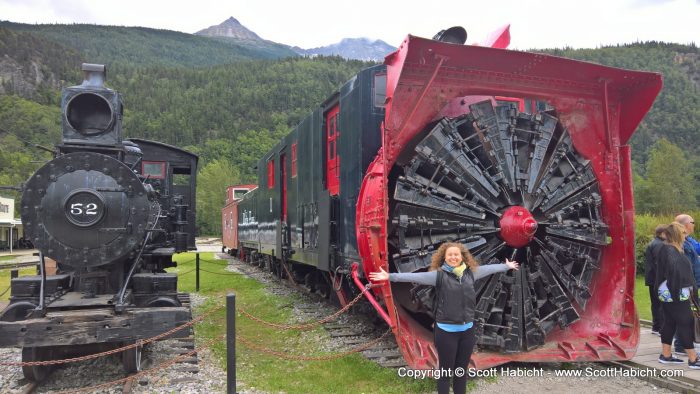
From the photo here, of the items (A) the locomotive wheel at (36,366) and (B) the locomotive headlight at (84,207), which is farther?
(B) the locomotive headlight at (84,207)

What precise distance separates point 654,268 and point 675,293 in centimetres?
104

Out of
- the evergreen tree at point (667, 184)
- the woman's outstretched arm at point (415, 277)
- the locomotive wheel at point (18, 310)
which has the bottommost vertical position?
the locomotive wheel at point (18, 310)

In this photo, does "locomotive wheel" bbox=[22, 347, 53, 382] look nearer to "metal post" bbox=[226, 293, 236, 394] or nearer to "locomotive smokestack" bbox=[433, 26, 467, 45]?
"metal post" bbox=[226, 293, 236, 394]

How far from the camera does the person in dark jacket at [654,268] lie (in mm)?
6097

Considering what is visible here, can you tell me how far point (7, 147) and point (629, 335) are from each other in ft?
289

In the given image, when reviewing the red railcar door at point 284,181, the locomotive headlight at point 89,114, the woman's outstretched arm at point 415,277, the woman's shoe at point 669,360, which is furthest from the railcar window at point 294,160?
the woman's shoe at point 669,360

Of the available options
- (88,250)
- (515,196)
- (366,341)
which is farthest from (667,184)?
(88,250)

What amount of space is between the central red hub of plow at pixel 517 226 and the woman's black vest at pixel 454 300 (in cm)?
126

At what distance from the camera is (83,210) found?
5391mm

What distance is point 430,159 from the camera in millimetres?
5023

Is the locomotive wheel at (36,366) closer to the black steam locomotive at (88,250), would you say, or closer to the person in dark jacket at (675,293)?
the black steam locomotive at (88,250)

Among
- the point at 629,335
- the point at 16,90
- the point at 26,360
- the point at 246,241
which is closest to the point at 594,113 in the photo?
the point at 629,335

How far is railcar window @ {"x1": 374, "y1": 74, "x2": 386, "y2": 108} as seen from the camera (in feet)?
19.5

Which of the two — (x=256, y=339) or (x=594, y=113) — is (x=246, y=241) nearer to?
(x=256, y=339)
